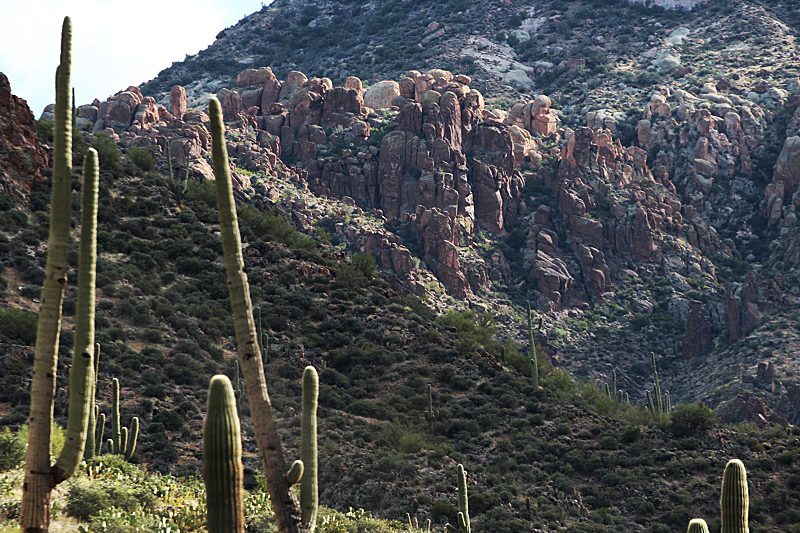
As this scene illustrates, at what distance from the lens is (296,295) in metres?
36.2

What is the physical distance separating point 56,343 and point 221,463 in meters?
2.16

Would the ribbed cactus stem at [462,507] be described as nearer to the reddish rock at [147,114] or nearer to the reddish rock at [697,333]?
the reddish rock at [697,333]

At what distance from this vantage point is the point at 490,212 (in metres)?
83.1

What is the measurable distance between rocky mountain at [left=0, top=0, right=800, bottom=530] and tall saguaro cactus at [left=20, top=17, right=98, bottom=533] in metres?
18.5

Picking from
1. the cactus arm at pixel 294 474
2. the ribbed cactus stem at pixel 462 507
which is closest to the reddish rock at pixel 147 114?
the ribbed cactus stem at pixel 462 507

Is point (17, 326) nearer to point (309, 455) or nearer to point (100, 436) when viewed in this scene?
point (100, 436)

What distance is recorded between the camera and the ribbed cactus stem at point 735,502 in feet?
23.4

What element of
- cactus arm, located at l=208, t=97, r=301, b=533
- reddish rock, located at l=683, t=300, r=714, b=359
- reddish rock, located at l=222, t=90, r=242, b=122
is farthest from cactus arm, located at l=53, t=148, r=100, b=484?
reddish rock, located at l=222, t=90, r=242, b=122

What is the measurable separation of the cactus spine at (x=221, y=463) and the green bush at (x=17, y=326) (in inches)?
873

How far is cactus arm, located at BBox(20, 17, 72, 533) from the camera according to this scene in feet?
19.1

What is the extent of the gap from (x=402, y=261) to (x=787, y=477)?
4703cm

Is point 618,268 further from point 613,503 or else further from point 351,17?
point 351,17

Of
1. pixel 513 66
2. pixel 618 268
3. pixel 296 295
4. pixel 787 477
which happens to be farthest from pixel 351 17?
pixel 787 477

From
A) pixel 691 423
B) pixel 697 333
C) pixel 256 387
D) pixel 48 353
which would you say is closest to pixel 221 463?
pixel 256 387
